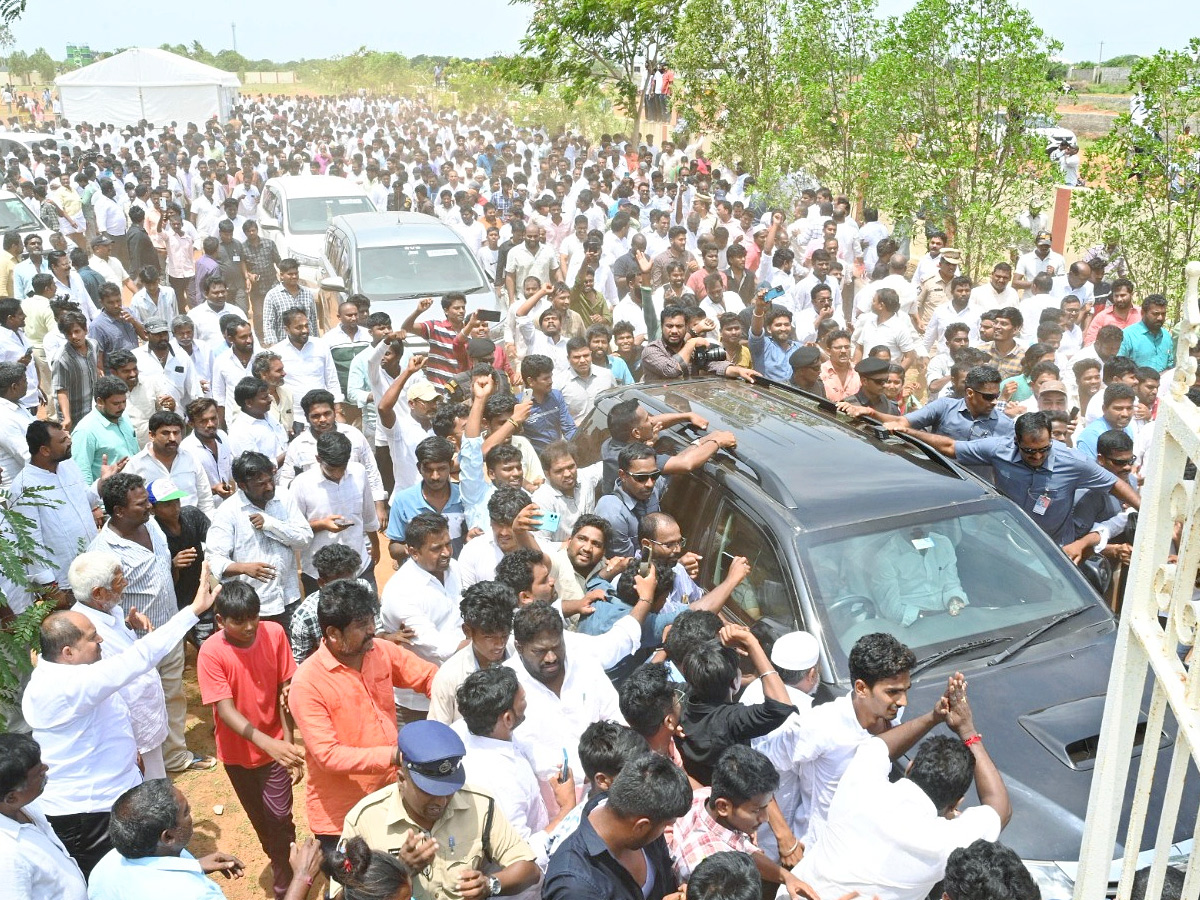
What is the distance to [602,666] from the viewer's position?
477 centimetres

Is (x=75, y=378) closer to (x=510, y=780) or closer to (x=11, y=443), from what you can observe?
(x=11, y=443)

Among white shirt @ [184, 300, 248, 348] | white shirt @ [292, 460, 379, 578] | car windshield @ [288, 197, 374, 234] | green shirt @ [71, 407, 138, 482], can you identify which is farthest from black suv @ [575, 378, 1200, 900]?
car windshield @ [288, 197, 374, 234]

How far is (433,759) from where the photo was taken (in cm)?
345

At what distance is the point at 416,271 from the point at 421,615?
24.7 feet

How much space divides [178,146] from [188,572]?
23.6 m

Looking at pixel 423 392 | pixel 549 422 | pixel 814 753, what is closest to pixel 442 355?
pixel 423 392

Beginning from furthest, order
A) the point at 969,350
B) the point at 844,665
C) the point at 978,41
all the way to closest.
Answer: the point at 978,41
the point at 969,350
the point at 844,665

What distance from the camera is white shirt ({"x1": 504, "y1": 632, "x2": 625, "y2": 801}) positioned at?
4.30 m

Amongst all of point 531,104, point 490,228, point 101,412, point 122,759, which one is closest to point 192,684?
point 101,412

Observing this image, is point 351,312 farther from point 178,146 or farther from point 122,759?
point 178,146

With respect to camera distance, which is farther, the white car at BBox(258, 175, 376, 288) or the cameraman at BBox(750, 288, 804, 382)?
the white car at BBox(258, 175, 376, 288)

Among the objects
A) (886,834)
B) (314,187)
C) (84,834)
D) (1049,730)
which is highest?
(314,187)

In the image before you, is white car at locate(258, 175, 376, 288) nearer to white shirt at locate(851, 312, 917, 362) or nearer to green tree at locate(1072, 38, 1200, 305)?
white shirt at locate(851, 312, 917, 362)

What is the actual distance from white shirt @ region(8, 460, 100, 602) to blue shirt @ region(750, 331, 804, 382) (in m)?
5.07
